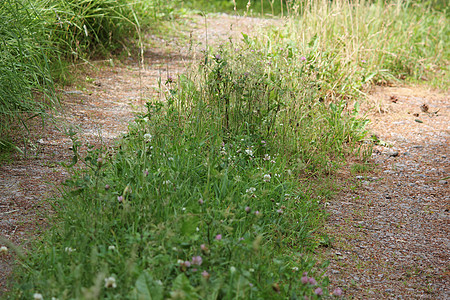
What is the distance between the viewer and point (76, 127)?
366 cm

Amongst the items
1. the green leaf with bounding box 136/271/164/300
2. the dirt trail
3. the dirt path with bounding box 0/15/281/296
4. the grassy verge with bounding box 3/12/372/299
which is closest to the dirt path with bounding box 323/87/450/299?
the dirt trail

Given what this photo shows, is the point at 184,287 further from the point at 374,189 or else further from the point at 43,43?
the point at 43,43

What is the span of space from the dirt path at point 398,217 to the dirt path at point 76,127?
1743 mm

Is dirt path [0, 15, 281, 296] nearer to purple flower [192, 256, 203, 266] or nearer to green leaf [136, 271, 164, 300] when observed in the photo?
green leaf [136, 271, 164, 300]

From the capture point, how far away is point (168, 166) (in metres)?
2.97

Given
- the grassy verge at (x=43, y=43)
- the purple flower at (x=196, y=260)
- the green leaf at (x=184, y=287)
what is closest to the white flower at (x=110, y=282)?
the green leaf at (x=184, y=287)

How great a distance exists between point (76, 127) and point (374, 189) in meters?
2.41

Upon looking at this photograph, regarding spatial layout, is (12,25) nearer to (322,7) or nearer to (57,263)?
(57,263)

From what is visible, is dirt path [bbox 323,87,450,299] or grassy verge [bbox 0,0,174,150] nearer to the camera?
dirt path [bbox 323,87,450,299]

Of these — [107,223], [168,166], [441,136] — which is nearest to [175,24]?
[441,136]

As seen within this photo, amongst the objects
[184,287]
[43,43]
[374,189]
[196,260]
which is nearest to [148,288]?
[184,287]

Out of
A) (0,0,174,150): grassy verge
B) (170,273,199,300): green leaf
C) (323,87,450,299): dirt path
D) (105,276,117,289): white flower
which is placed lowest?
(323,87,450,299): dirt path

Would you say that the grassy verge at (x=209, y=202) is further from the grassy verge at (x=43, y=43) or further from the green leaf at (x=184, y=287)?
the grassy verge at (x=43, y=43)

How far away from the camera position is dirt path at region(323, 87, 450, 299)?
8.84 ft
